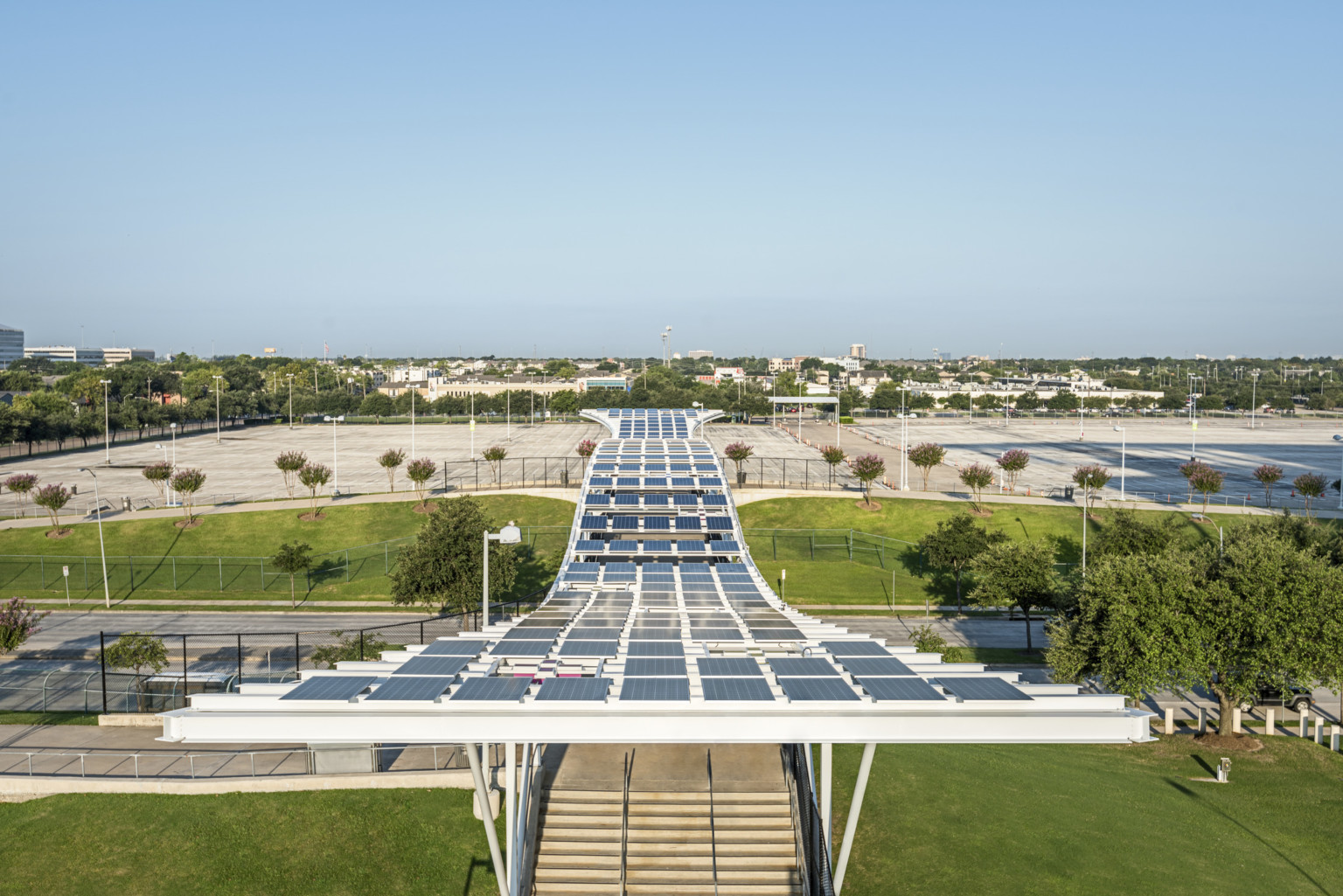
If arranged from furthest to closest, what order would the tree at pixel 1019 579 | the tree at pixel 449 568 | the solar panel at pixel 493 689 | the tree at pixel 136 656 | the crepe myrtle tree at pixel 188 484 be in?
the crepe myrtle tree at pixel 188 484 < the tree at pixel 449 568 < the tree at pixel 1019 579 < the tree at pixel 136 656 < the solar panel at pixel 493 689

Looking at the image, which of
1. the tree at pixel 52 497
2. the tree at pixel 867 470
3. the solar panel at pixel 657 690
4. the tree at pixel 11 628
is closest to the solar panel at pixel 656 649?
the solar panel at pixel 657 690

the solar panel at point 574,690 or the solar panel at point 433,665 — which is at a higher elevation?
the solar panel at point 574,690

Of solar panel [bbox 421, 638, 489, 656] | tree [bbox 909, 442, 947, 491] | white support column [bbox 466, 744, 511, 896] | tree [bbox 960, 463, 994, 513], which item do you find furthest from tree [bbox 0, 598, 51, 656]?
tree [bbox 909, 442, 947, 491]

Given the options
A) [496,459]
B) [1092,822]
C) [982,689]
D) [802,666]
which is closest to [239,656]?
[802,666]

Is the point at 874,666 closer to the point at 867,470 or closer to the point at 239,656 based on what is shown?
the point at 239,656

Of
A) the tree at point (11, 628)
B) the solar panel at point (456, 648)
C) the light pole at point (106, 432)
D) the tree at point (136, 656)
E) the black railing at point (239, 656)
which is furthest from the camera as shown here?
the light pole at point (106, 432)

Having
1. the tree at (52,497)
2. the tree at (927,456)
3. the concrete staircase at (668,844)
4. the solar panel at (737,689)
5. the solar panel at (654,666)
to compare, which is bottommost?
the concrete staircase at (668,844)

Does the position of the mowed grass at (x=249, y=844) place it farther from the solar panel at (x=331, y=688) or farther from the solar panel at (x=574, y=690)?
the solar panel at (x=574, y=690)
